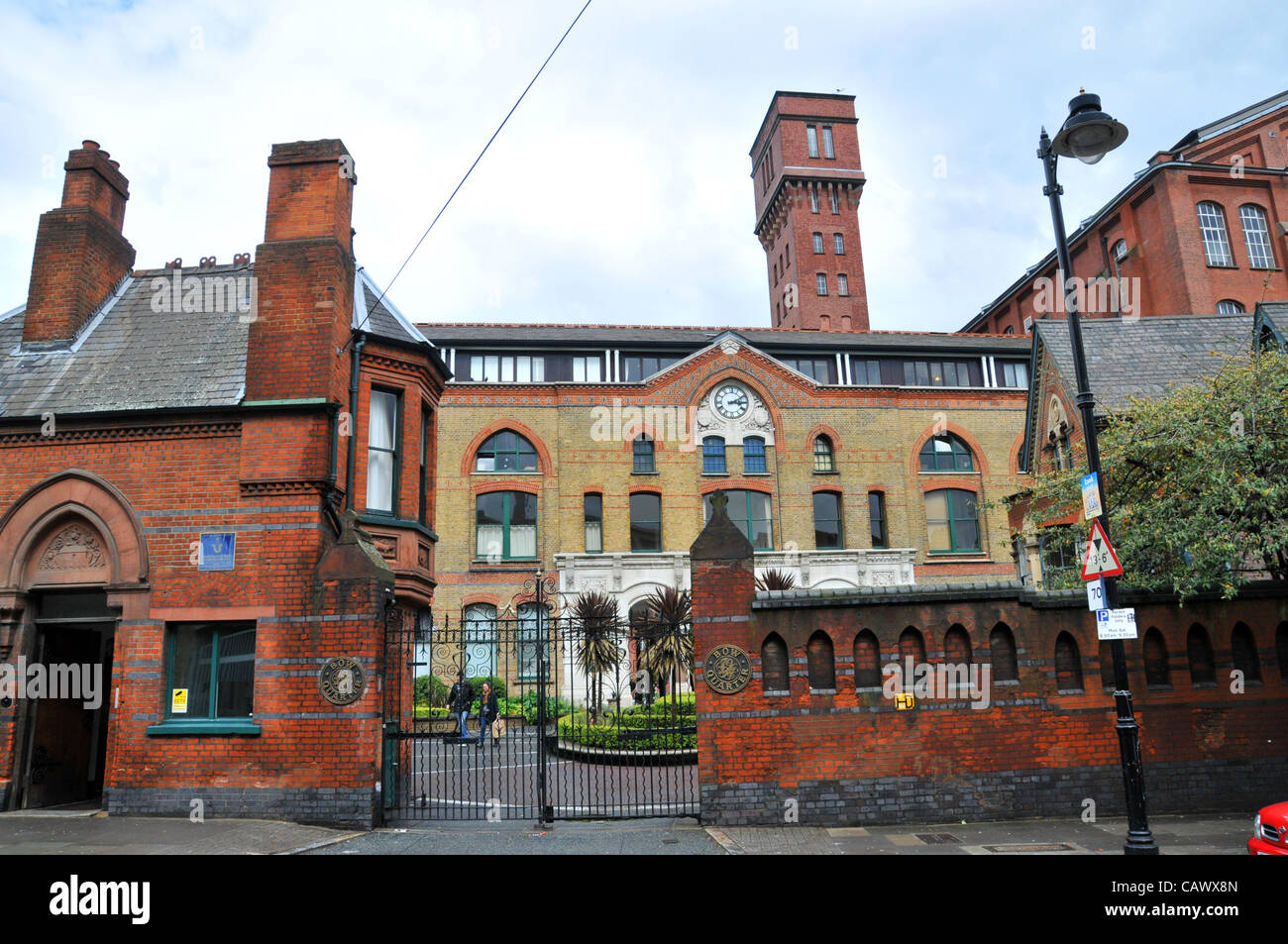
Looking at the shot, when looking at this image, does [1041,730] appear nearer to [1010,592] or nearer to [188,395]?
[1010,592]

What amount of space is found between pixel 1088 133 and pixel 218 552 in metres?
11.6

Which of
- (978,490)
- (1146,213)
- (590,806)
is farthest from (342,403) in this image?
(1146,213)

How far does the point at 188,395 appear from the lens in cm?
1226

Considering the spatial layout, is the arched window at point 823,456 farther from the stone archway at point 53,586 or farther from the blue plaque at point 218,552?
the stone archway at point 53,586

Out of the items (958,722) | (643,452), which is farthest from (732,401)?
(958,722)

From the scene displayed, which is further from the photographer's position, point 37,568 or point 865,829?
point 37,568

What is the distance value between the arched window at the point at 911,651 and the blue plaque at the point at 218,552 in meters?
8.81

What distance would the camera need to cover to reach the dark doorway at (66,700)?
39.7 feet

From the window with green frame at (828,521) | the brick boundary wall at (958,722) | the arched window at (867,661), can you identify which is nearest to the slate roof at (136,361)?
the brick boundary wall at (958,722)

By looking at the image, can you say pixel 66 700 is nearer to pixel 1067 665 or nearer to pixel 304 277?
pixel 304 277

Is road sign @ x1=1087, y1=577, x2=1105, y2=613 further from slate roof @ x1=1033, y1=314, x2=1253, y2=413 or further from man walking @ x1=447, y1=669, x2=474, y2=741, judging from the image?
man walking @ x1=447, y1=669, x2=474, y2=741

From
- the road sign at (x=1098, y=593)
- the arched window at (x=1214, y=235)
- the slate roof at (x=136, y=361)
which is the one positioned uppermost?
the arched window at (x=1214, y=235)

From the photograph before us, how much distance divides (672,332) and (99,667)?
2852cm

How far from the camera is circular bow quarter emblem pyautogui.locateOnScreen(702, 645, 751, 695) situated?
36.4ft
